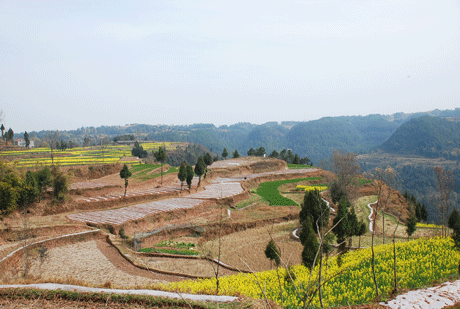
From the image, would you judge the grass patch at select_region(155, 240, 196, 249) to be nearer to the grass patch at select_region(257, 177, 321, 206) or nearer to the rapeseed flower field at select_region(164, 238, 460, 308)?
the rapeseed flower field at select_region(164, 238, 460, 308)

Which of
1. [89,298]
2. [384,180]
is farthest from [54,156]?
[384,180]

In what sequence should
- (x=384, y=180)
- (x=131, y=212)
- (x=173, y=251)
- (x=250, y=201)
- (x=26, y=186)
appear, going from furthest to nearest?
(x=250, y=201) → (x=131, y=212) → (x=26, y=186) → (x=173, y=251) → (x=384, y=180)

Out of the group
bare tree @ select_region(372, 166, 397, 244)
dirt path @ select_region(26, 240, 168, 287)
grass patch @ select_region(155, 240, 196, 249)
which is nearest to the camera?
bare tree @ select_region(372, 166, 397, 244)

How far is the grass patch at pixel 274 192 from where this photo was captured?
34.7 meters

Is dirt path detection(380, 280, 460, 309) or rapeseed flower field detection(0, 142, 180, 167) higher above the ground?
rapeseed flower field detection(0, 142, 180, 167)

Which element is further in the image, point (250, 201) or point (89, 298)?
point (250, 201)

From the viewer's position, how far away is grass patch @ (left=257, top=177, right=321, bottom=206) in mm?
34694

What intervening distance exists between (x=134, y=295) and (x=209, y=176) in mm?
38683

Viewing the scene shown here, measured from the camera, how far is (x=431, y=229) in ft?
83.8

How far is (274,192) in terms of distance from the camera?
40.9 m

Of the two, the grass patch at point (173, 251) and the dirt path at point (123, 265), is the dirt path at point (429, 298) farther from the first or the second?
the grass patch at point (173, 251)

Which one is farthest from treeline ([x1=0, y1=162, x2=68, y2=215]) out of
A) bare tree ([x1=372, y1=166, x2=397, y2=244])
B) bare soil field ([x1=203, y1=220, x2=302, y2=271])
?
bare tree ([x1=372, y1=166, x2=397, y2=244])

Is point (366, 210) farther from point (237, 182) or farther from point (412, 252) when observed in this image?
point (412, 252)

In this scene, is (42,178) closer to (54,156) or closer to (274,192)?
(274,192)
